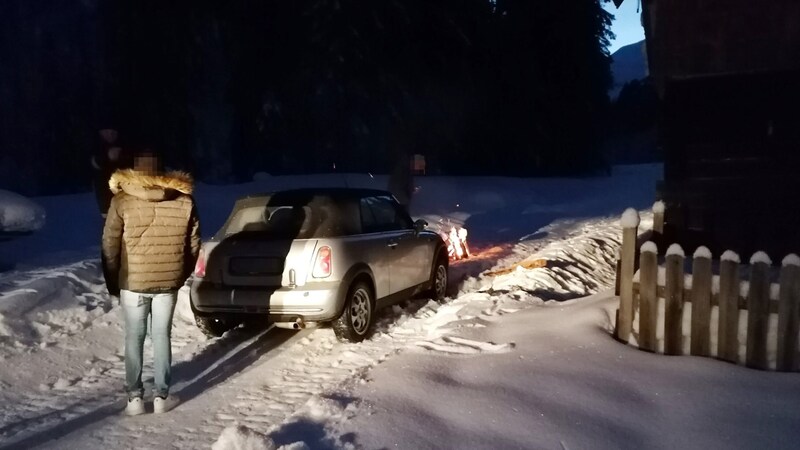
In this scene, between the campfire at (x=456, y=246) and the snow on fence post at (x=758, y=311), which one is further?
the campfire at (x=456, y=246)

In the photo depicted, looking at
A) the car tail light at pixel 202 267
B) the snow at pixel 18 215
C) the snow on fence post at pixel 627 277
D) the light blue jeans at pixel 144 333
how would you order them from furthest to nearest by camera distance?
the snow at pixel 18 215 < the car tail light at pixel 202 267 < the snow on fence post at pixel 627 277 < the light blue jeans at pixel 144 333

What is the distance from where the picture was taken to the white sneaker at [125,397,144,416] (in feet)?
17.6

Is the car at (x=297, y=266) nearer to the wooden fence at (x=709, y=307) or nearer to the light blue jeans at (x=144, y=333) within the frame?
the light blue jeans at (x=144, y=333)

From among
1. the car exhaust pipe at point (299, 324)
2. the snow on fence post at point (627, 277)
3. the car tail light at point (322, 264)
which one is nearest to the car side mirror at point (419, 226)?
the car tail light at point (322, 264)

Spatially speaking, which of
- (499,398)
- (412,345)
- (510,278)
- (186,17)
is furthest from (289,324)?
(186,17)

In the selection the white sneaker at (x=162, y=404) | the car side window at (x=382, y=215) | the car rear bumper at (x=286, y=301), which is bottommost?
the white sneaker at (x=162, y=404)

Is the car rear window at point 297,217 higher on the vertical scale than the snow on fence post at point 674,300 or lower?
higher

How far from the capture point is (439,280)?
959 cm

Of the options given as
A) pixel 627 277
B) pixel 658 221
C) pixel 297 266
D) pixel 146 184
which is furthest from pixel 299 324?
pixel 658 221

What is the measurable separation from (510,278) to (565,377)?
4.30 metres

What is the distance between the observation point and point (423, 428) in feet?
14.8

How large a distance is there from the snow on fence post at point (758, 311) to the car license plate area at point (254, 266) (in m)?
4.15

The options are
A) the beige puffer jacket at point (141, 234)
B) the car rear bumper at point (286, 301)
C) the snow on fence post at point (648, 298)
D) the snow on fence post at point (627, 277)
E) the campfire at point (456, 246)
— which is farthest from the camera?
the campfire at point (456, 246)

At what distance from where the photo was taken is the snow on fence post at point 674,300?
240 inches
